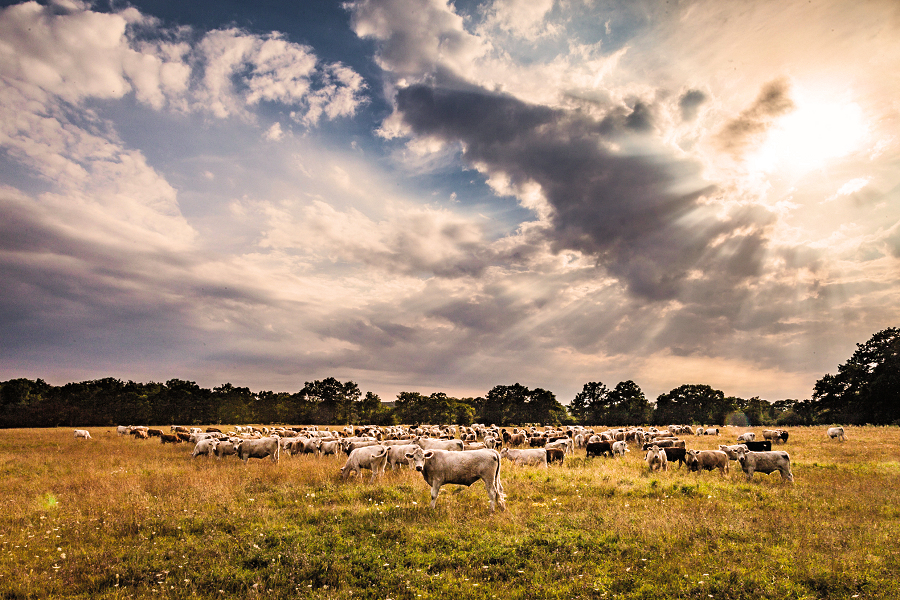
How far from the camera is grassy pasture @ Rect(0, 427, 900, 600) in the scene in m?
7.34

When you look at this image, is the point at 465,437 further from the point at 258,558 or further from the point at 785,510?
the point at 258,558

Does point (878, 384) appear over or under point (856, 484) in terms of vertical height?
over

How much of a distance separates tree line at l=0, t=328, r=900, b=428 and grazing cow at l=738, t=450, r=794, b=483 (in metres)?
69.0

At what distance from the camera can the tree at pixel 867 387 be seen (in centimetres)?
6247

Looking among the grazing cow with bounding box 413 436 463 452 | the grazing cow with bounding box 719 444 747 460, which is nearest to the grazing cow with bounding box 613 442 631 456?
the grazing cow with bounding box 719 444 747 460

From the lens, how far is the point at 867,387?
216 feet

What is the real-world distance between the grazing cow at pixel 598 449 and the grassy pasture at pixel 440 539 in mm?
12463

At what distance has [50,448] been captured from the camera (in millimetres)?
29906

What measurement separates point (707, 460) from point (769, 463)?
3.45m

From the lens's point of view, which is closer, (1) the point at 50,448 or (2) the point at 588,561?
Answer: (2) the point at 588,561

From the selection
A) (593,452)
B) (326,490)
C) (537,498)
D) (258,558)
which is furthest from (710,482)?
(258,558)

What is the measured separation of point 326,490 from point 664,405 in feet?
394

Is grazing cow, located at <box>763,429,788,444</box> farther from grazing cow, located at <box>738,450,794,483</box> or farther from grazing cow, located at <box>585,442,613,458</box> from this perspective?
grazing cow, located at <box>738,450,794,483</box>

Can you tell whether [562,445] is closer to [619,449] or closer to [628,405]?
[619,449]
